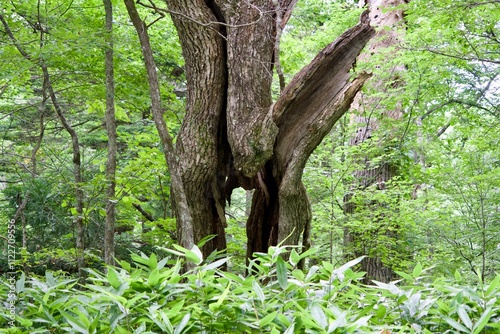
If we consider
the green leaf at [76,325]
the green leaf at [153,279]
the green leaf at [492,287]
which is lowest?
the green leaf at [76,325]

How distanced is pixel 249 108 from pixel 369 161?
11.0ft

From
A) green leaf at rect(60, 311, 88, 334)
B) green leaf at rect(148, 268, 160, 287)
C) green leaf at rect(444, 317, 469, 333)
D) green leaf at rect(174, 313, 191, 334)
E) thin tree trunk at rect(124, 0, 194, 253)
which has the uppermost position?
thin tree trunk at rect(124, 0, 194, 253)

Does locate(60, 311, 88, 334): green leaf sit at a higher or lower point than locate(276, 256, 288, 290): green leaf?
lower

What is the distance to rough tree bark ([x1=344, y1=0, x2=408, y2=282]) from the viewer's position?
7.29 metres

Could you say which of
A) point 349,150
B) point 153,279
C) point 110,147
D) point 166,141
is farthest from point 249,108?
point 153,279

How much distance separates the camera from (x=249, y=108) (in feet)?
15.8

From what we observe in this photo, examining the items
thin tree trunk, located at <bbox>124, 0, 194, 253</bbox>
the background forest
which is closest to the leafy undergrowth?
thin tree trunk, located at <bbox>124, 0, 194, 253</bbox>

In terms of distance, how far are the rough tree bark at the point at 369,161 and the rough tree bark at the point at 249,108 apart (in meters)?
2.39

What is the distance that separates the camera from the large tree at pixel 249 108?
4.71m

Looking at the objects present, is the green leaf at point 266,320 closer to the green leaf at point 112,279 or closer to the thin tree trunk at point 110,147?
the green leaf at point 112,279

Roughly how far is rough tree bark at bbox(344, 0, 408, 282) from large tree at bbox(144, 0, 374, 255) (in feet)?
7.78

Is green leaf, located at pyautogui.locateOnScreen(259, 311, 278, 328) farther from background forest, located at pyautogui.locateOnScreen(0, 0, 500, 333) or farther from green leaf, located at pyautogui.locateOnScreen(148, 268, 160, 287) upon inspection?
background forest, located at pyautogui.locateOnScreen(0, 0, 500, 333)

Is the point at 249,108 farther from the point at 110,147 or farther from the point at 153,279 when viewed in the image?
the point at 153,279

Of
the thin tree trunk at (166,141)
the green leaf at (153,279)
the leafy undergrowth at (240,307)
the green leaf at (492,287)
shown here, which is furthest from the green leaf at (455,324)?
the thin tree trunk at (166,141)
